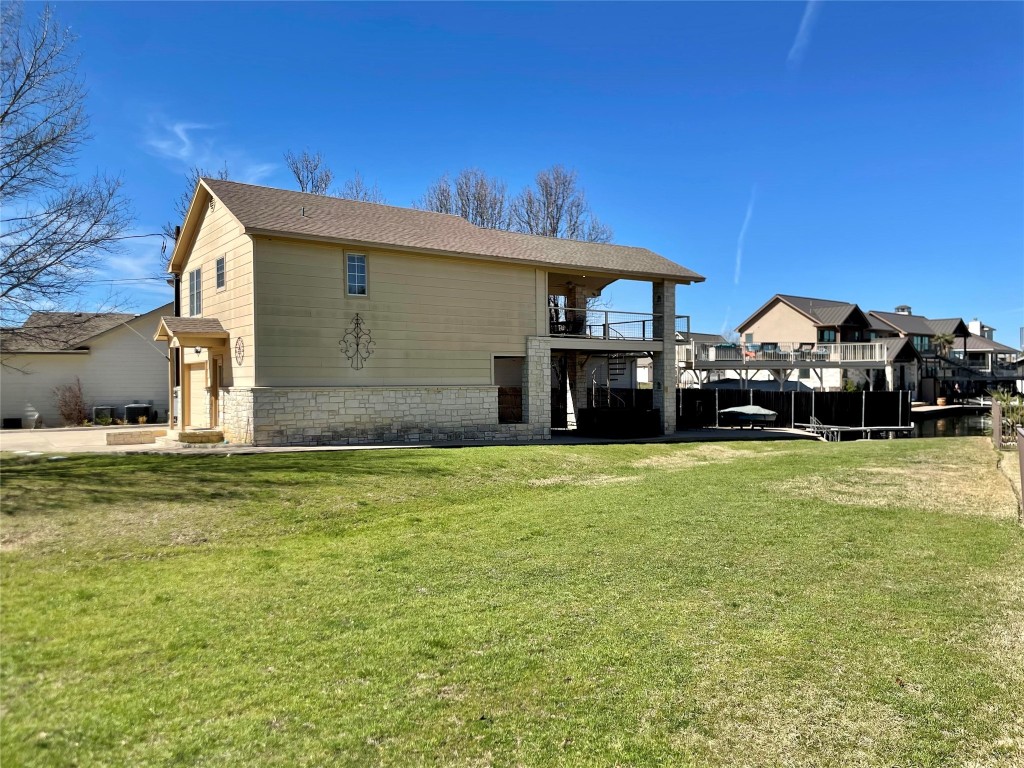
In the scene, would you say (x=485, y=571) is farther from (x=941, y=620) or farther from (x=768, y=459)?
(x=768, y=459)

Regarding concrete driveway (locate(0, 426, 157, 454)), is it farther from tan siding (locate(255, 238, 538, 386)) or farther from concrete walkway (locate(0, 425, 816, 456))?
tan siding (locate(255, 238, 538, 386))

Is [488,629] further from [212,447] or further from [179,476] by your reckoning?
[212,447]

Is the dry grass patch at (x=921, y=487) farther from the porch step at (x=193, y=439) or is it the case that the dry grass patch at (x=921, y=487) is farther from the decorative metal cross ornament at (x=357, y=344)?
the porch step at (x=193, y=439)

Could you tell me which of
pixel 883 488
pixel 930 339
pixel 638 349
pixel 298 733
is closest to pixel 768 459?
pixel 883 488

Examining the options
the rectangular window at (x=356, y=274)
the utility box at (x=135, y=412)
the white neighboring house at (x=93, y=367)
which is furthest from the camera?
the utility box at (x=135, y=412)

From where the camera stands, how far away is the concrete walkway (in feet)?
41.9

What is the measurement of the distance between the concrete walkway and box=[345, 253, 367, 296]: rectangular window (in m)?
3.95

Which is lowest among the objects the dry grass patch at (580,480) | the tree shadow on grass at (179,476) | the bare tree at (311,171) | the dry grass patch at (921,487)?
the dry grass patch at (921,487)

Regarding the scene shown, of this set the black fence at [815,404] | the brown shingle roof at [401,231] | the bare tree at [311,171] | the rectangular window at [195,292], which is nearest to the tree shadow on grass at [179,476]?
the brown shingle roof at [401,231]

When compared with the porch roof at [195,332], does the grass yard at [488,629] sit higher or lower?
lower

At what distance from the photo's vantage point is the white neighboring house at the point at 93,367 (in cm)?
2208

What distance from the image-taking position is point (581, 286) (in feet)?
77.0

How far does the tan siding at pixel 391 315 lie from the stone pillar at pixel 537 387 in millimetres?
420

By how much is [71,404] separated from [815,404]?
30102 mm
